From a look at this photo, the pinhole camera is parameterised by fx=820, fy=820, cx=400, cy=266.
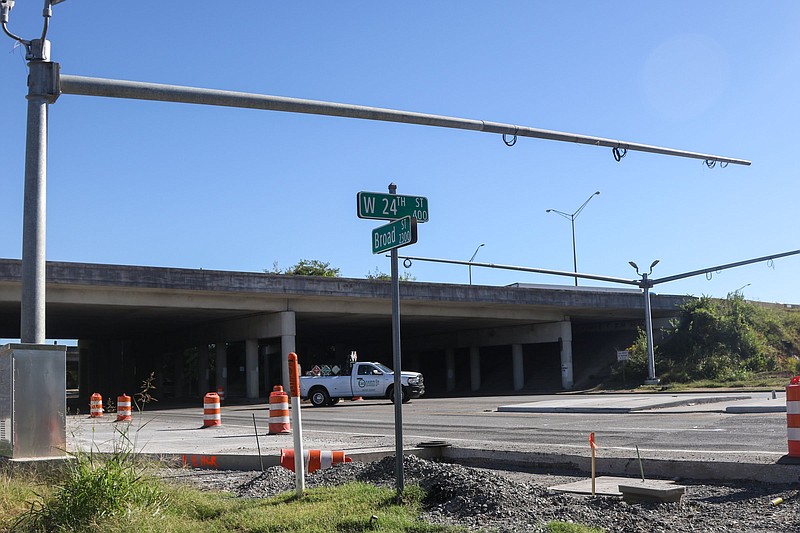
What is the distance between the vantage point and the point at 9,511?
728 cm

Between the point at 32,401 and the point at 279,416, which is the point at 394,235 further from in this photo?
the point at 279,416

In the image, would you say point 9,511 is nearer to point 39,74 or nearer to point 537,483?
point 39,74

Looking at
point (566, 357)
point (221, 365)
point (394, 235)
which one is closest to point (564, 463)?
point (394, 235)

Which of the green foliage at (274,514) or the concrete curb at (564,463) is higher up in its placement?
the green foliage at (274,514)

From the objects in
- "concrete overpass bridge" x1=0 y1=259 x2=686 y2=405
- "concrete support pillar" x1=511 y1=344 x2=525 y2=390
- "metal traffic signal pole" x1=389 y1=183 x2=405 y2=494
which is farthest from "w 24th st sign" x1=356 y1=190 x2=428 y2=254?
"concrete support pillar" x1=511 y1=344 x2=525 y2=390

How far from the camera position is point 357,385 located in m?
37.7

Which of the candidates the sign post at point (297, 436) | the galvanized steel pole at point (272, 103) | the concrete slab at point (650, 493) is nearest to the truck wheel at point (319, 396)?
the galvanized steel pole at point (272, 103)

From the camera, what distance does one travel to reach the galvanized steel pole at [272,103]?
1021 cm

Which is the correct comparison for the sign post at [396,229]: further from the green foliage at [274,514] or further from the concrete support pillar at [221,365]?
the concrete support pillar at [221,365]

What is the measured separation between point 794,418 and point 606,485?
2.35m

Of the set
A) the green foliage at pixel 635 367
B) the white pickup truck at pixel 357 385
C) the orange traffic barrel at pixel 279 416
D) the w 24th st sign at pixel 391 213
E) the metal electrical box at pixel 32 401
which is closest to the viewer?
the w 24th st sign at pixel 391 213

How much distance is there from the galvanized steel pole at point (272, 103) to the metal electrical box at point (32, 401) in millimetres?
3250

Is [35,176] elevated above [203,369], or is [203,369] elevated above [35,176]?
[35,176]

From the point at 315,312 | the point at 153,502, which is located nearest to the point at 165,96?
the point at 153,502
